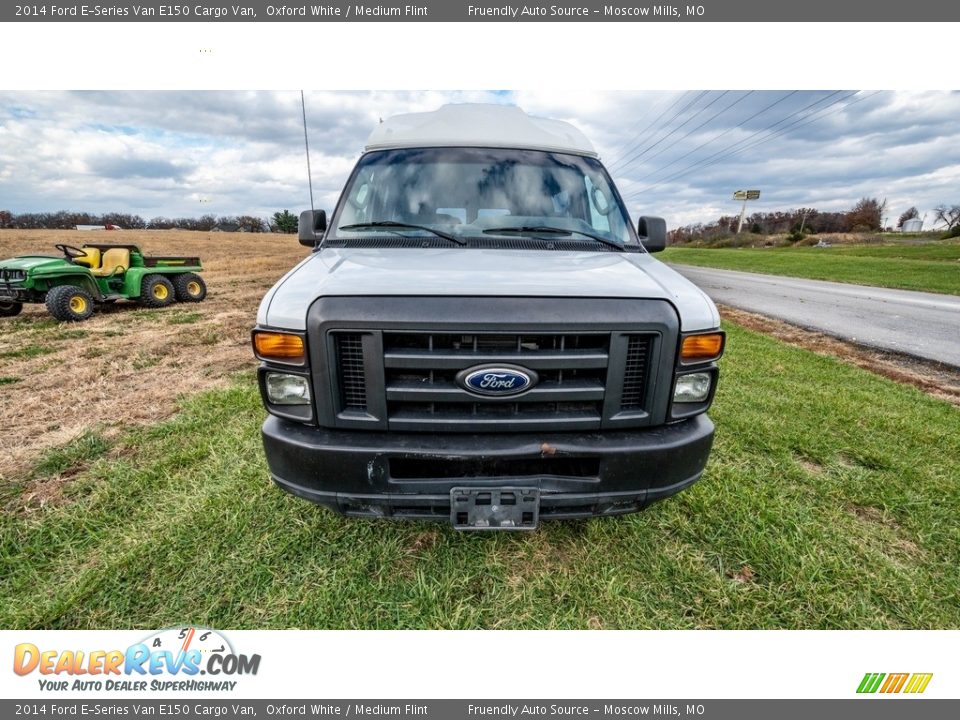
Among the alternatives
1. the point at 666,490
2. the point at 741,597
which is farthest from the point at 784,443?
the point at 666,490

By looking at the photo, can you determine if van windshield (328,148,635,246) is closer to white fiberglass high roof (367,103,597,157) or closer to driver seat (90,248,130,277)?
white fiberglass high roof (367,103,597,157)

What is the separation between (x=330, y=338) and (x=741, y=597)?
2.31 m

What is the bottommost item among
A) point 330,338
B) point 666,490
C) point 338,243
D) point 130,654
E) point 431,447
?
point 130,654

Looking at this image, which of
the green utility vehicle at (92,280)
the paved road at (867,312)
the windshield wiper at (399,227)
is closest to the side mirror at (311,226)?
the windshield wiper at (399,227)

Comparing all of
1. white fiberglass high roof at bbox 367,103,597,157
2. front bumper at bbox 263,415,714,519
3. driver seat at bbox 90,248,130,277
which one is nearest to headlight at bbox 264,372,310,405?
front bumper at bbox 263,415,714,519

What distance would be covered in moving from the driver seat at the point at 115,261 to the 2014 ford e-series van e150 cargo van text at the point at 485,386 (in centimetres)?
960

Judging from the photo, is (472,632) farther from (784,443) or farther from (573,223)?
(784,443)

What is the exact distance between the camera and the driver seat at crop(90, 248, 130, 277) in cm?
923

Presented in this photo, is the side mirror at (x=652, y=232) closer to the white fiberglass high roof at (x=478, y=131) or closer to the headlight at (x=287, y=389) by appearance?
the white fiberglass high roof at (x=478, y=131)

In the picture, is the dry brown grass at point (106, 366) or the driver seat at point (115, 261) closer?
the dry brown grass at point (106, 366)

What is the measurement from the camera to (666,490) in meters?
2.19

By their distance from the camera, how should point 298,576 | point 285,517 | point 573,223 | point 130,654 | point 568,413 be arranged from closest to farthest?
point 130,654
point 568,413
point 298,576
point 285,517
point 573,223

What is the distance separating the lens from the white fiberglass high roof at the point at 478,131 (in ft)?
10.7

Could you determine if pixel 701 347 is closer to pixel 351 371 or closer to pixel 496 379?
pixel 496 379
